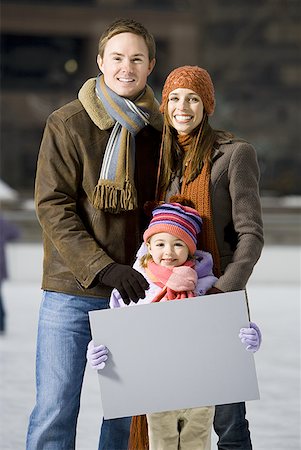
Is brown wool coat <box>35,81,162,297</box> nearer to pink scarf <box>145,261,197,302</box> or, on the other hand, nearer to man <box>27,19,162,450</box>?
man <box>27,19,162,450</box>

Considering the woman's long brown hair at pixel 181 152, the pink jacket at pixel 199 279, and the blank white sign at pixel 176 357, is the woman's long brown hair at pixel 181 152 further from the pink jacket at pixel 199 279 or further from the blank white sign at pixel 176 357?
the blank white sign at pixel 176 357

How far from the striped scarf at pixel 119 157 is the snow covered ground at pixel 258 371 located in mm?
2106

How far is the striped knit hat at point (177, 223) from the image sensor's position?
3889 mm

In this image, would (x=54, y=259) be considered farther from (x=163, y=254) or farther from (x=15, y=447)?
(x=15, y=447)

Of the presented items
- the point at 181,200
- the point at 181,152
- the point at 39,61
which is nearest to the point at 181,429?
the point at 181,200

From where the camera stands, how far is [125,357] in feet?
12.7

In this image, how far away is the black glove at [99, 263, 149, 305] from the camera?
3.87 meters

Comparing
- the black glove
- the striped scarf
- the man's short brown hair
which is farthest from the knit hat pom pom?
the man's short brown hair

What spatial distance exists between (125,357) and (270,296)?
10.2 meters

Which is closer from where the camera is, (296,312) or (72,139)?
(72,139)

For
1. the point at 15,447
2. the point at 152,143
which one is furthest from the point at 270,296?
the point at 152,143

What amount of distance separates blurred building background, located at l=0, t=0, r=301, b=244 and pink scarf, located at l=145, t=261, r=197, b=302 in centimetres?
4229

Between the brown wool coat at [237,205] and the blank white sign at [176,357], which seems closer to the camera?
the blank white sign at [176,357]

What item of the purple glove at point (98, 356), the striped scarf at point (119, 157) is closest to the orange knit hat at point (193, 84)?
the striped scarf at point (119, 157)
